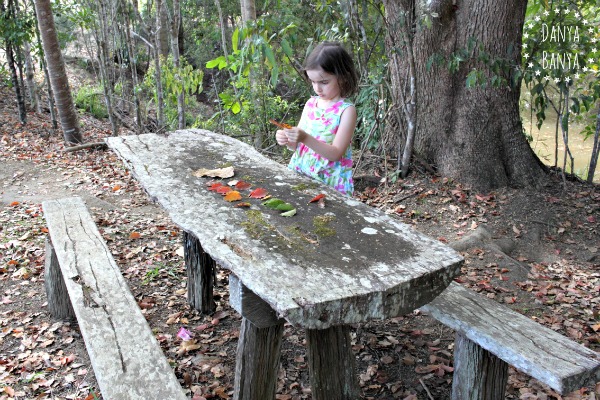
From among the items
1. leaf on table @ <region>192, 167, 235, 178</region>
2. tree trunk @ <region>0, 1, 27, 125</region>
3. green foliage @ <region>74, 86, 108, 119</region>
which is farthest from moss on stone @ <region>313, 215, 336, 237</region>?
green foliage @ <region>74, 86, 108, 119</region>

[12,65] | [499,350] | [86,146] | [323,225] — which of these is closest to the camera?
[499,350]

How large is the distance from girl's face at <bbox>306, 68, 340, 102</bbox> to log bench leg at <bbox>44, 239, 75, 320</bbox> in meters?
1.94

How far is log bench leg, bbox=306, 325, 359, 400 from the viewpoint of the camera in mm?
2339

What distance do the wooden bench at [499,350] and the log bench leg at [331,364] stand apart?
44 centimetres

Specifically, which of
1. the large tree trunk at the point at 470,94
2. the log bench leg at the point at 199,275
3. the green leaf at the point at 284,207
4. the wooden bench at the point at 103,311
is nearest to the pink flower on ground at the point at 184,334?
the log bench leg at the point at 199,275

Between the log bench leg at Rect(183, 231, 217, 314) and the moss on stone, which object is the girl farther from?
the log bench leg at Rect(183, 231, 217, 314)

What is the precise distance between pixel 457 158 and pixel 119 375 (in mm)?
3829

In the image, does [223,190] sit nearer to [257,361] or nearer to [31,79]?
[257,361]

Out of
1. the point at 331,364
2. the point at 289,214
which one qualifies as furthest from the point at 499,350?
the point at 289,214

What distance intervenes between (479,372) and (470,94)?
3.14 m

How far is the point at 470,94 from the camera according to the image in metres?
4.70

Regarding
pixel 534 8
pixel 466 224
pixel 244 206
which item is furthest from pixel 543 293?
pixel 534 8

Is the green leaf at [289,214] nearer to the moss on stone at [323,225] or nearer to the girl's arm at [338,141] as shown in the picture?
the moss on stone at [323,225]

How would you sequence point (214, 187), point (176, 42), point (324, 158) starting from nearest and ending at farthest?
point (214, 187), point (324, 158), point (176, 42)
